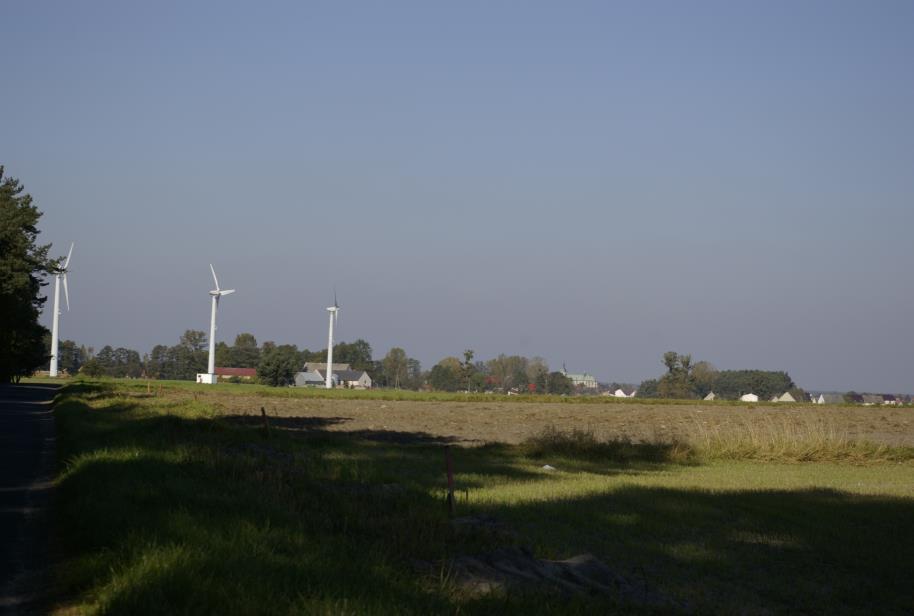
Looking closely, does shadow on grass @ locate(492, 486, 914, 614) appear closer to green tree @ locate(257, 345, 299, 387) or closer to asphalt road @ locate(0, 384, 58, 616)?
asphalt road @ locate(0, 384, 58, 616)

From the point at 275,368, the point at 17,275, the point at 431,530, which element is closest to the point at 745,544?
the point at 431,530

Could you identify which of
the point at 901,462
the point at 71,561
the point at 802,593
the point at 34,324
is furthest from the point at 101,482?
the point at 34,324

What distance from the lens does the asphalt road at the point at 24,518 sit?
26.7 ft

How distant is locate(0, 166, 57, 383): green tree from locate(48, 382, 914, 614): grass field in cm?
4147

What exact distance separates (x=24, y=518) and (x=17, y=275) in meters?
52.4

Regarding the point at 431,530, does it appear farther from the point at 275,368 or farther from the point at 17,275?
the point at 275,368

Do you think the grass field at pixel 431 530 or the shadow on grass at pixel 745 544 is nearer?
the grass field at pixel 431 530

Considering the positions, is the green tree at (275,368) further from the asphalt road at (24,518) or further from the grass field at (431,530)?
the grass field at (431,530)

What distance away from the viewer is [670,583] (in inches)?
388

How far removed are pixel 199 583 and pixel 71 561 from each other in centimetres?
275

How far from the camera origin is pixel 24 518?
11.9 m

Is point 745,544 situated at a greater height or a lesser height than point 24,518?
lesser

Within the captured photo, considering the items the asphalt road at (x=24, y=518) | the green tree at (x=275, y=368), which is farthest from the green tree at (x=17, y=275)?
the green tree at (x=275, y=368)

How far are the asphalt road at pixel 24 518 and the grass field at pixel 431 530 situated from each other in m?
0.30
